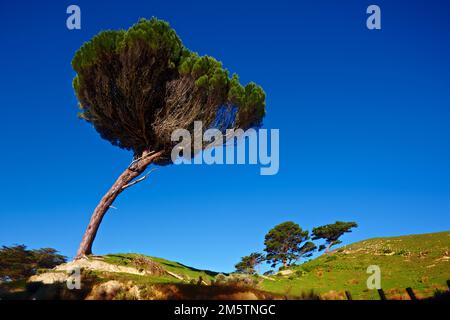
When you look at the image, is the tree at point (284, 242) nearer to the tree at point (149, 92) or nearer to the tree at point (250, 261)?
the tree at point (250, 261)

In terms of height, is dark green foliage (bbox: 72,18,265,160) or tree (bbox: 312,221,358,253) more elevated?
dark green foliage (bbox: 72,18,265,160)

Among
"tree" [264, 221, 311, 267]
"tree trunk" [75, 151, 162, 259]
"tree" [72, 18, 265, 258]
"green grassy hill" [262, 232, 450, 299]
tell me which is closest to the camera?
"green grassy hill" [262, 232, 450, 299]

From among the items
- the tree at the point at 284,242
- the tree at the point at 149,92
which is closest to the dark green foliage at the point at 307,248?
the tree at the point at 284,242

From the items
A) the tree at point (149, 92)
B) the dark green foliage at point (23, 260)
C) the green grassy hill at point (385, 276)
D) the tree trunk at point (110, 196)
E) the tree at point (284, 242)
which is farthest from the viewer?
the tree at point (284, 242)

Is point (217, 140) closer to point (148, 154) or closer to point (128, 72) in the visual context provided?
point (148, 154)

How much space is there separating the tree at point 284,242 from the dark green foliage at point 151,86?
29117 millimetres

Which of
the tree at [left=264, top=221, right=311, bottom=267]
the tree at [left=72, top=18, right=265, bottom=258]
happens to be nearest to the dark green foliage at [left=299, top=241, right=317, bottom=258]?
the tree at [left=264, top=221, right=311, bottom=267]

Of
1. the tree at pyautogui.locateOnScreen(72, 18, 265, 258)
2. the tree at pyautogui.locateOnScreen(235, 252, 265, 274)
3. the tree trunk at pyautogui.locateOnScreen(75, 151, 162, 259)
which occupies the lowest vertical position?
the tree at pyautogui.locateOnScreen(235, 252, 265, 274)

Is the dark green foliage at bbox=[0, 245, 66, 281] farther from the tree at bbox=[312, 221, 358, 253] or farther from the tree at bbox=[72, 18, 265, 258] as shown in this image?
the tree at bbox=[312, 221, 358, 253]

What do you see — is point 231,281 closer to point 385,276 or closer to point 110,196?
point 385,276

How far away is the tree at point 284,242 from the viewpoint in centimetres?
4550

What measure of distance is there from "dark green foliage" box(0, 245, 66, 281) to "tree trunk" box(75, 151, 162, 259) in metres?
9.62

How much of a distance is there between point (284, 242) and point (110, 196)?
3357 centimetres

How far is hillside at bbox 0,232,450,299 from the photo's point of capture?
8.94 metres
